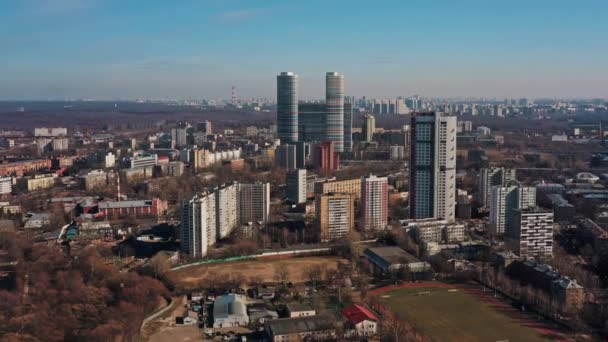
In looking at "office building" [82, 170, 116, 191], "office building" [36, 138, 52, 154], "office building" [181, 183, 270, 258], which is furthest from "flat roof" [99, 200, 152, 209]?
"office building" [36, 138, 52, 154]

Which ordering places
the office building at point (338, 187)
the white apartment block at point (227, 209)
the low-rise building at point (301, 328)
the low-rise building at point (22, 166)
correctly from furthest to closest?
the low-rise building at point (22, 166) → the office building at point (338, 187) → the white apartment block at point (227, 209) → the low-rise building at point (301, 328)

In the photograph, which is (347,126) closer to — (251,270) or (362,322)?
(251,270)

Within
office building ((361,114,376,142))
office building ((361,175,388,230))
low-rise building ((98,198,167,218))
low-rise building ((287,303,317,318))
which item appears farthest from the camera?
office building ((361,114,376,142))

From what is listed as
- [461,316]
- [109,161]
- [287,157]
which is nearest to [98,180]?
[109,161]

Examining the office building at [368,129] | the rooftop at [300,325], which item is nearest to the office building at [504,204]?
the rooftop at [300,325]

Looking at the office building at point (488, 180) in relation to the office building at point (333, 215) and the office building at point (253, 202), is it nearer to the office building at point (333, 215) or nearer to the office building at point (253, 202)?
the office building at point (333, 215)

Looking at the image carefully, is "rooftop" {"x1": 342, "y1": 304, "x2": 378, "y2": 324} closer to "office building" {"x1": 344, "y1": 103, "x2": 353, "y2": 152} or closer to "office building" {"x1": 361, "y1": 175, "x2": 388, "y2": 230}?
"office building" {"x1": 361, "y1": 175, "x2": 388, "y2": 230}
